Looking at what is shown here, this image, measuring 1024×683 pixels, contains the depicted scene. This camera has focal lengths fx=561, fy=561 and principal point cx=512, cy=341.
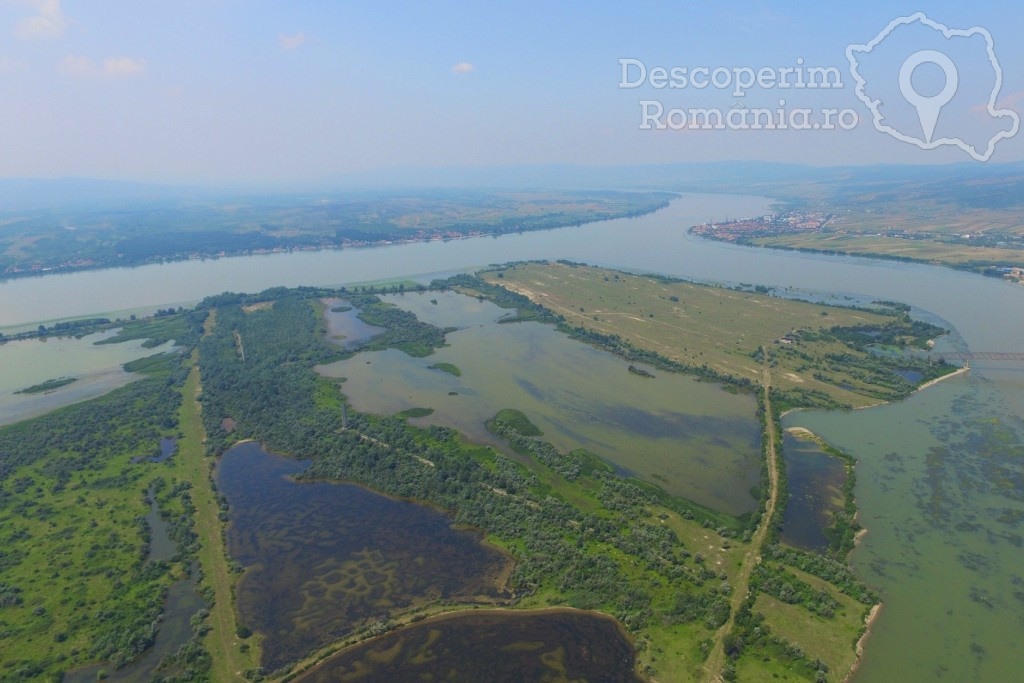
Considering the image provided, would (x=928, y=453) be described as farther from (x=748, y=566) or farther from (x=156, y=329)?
(x=156, y=329)

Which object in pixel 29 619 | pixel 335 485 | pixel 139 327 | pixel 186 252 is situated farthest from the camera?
pixel 186 252

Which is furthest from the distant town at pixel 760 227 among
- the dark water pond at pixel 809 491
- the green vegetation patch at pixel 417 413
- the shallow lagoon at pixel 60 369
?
the shallow lagoon at pixel 60 369

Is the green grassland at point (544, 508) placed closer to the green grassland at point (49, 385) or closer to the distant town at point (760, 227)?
the green grassland at point (49, 385)

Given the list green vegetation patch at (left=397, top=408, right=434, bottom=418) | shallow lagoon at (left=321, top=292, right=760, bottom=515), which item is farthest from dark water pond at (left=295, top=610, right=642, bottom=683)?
green vegetation patch at (left=397, top=408, right=434, bottom=418)

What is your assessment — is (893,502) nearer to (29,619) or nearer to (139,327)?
(29,619)

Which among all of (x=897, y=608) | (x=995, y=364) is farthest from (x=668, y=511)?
(x=995, y=364)

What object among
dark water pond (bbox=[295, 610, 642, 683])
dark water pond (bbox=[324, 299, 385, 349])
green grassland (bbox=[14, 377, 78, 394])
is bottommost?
dark water pond (bbox=[295, 610, 642, 683])

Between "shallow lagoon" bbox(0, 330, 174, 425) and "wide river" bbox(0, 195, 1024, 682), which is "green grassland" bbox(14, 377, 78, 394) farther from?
"wide river" bbox(0, 195, 1024, 682)
